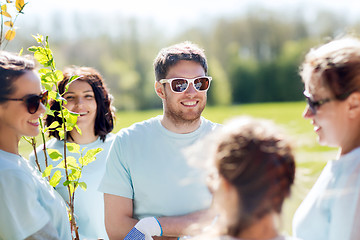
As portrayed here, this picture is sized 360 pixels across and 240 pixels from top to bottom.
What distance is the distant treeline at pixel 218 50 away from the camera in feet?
176


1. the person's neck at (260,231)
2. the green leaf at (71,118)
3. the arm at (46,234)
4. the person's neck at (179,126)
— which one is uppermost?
the green leaf at (71,118)

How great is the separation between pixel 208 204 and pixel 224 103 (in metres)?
55.4

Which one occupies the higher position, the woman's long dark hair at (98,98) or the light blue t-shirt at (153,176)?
the woman's long dark hair at (98,98)

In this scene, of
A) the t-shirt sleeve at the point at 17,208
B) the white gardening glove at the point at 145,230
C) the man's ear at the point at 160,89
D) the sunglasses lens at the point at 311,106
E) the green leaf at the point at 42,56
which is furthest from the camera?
the man's ear at the point at 160,89

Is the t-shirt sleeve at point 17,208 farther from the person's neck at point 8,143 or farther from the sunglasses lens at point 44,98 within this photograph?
the sunglasses lens at point 44,98

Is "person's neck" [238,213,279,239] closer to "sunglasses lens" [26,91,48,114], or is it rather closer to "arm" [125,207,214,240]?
"arm" [125,207,214,240]

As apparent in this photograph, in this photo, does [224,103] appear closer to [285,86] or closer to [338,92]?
[285,86]

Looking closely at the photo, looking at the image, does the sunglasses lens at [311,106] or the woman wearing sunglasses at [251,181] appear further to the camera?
the sunglasses lens at [311,106]

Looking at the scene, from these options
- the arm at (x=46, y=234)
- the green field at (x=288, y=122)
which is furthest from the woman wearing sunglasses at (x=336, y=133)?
the arm at (x=46, y=234)

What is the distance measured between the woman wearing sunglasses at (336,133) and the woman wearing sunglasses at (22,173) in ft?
4.07

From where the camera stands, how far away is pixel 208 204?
2.62 meters

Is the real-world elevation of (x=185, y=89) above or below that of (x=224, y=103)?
above

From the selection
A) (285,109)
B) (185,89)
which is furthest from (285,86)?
(185,89)

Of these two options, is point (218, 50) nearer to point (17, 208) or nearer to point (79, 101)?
point (79, 101)
